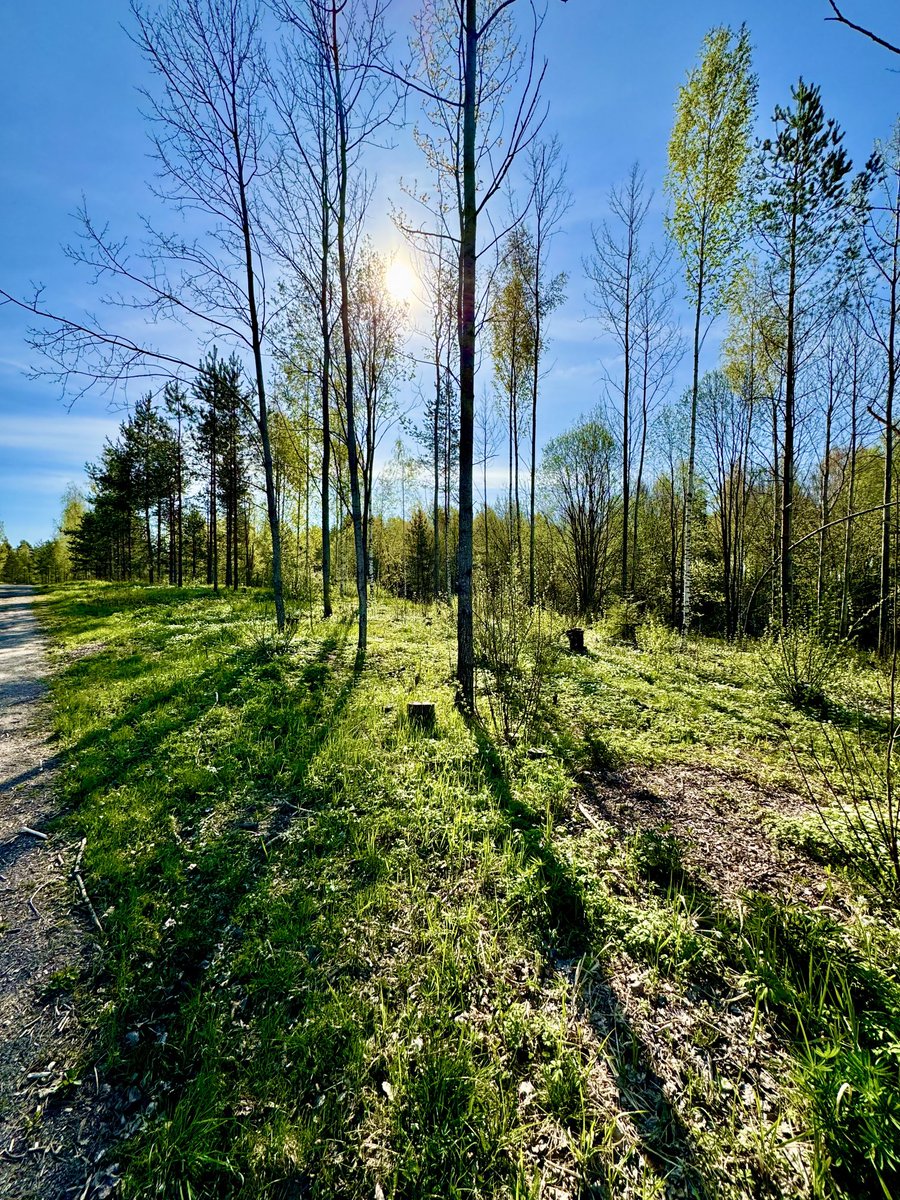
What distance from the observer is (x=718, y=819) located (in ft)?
11.5

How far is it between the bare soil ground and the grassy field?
0.32ft

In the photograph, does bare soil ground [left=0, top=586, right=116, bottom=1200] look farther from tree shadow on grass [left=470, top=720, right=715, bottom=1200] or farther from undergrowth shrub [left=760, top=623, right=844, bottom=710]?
undergrowth shrub [left=760, top=623, right=844, bottom=710]

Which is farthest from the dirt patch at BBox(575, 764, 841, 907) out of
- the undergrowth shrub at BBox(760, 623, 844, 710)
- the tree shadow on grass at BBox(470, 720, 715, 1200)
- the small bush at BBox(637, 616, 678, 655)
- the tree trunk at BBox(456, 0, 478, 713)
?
the small bush at BBox(637, 616, 678, 655)

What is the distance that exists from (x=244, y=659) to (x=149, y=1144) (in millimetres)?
6492

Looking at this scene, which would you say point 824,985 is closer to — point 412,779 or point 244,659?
point 412,779

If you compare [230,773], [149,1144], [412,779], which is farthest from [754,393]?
[149,1144]

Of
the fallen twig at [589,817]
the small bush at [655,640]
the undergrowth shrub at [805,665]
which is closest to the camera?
the fallen twig at [589,817]

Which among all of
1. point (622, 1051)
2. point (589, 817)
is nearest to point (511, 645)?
point (589, 817)

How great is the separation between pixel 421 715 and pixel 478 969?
2983 mm

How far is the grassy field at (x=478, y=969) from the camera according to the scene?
1.59m

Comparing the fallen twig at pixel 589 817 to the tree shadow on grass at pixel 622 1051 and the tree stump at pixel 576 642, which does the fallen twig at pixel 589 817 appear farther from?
the tree stump at pixel 576 642

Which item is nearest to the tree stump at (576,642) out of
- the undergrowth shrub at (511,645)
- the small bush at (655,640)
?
the small bush at (655,640)

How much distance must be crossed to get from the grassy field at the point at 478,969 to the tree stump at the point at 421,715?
36cm

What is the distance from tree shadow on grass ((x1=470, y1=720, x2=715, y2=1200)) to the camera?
5.06 ft
